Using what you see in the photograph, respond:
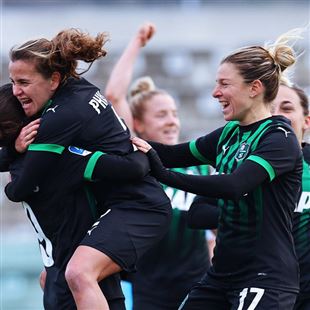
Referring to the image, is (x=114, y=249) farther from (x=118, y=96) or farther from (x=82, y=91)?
(x=118, y=96)

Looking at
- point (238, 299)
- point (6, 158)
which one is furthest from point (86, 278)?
point (6, 158)

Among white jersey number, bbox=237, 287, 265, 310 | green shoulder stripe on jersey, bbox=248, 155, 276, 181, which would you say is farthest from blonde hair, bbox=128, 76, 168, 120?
white jersey number, bbox=237, 287, 265, 310

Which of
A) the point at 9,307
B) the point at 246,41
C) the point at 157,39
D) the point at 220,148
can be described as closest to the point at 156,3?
the point at 157,39

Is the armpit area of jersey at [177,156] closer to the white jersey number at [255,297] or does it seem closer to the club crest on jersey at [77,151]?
the club crest on jersey at [77,151]

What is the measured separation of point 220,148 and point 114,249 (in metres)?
0.82

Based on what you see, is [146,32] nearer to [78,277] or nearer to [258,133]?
[258,133]

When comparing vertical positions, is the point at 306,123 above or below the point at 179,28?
above

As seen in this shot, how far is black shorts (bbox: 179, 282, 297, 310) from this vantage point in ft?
15.5

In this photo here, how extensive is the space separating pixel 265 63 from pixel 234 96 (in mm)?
255

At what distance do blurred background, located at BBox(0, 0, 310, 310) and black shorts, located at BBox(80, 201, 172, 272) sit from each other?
42.4ft

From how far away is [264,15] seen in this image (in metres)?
19.4

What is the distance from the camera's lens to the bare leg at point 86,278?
465cm

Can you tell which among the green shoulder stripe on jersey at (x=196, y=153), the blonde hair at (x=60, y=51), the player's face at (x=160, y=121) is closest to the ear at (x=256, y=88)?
the green shoulder stripe on jersey at (x=196, y=153)

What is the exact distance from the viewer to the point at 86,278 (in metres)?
Answer: 4.65
